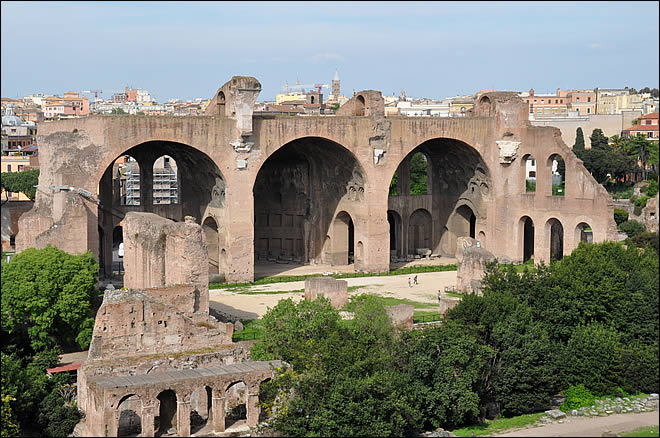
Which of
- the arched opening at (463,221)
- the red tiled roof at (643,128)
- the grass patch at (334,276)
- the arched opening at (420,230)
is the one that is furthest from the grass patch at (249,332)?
the red tiled roof at (643,128)

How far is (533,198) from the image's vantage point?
44.3m

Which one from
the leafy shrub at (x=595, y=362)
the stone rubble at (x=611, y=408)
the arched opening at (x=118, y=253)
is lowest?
the stone rubble at (x=611, y=408)

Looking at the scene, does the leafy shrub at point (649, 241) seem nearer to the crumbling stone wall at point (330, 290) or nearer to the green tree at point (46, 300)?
the crumbling stone wall at point (330, 290)

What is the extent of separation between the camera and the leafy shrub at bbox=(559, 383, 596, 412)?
27.6 meters

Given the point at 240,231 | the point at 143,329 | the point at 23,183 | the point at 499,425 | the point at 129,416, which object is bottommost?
the point at 499,425

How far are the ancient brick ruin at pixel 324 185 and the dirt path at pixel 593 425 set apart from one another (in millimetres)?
15060

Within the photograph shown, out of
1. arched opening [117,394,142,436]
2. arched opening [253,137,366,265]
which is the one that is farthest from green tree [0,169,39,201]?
arched opening [117,394,142,436]

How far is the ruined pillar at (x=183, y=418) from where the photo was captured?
24.3 m

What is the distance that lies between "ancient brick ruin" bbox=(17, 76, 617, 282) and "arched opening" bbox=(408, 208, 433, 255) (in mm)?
61

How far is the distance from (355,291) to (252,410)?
13647 mm

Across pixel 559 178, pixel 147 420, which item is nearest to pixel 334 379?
pixel 147 420

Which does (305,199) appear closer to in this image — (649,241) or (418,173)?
(649,241)

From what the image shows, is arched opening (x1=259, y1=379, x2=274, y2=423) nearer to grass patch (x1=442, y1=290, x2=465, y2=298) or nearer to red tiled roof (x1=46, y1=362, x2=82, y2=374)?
red tiled roof (x1=46, y1=362, x2=82, y2=374)

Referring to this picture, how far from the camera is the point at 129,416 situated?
25797 mm
